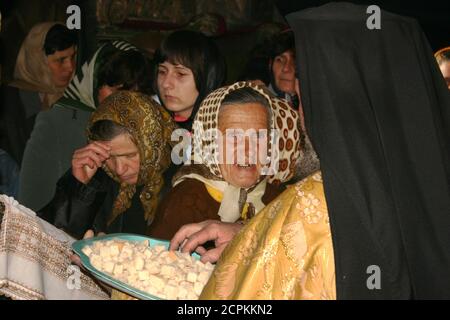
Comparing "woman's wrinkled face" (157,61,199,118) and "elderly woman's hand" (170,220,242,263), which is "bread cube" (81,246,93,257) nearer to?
"elderly woman's hand" (170,220,242,263)

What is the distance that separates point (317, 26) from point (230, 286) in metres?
0.64

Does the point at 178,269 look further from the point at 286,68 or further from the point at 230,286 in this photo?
the point at 286,68

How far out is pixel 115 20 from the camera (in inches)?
189

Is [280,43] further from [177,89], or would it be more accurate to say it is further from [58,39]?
[58,39]

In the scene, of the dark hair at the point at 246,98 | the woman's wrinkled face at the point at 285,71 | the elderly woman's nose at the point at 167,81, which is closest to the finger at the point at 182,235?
the dark hair at the point at 246,98

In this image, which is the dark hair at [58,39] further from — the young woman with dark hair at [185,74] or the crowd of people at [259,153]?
the young woman with dark hair at [185,74]

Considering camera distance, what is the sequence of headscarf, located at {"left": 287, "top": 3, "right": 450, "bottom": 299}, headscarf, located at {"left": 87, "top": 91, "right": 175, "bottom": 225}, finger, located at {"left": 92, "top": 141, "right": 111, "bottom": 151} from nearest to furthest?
headscarf, located at {"left": 287, "top": 3, "right": 450, "bottom": 299} < headscarf, located at {"left": 87, "top": 91, "right": 175, "bottom": 225} < finger, located at {"left": 92, "top": 141, "right": 111, "bottom": 151}

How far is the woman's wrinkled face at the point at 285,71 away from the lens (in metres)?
4.64

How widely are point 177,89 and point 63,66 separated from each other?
2.43 feet

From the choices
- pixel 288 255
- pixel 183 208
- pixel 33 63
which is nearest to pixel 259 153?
pixel 183 208

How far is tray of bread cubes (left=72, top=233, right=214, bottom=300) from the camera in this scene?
2.21 metres

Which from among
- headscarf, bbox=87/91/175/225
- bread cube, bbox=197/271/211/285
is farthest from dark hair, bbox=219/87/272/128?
bread cube, bbox=197/271/211/285

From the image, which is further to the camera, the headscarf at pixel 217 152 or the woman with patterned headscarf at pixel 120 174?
the woman with patterned headscarf at pixel 120 174

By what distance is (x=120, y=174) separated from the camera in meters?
4.21
